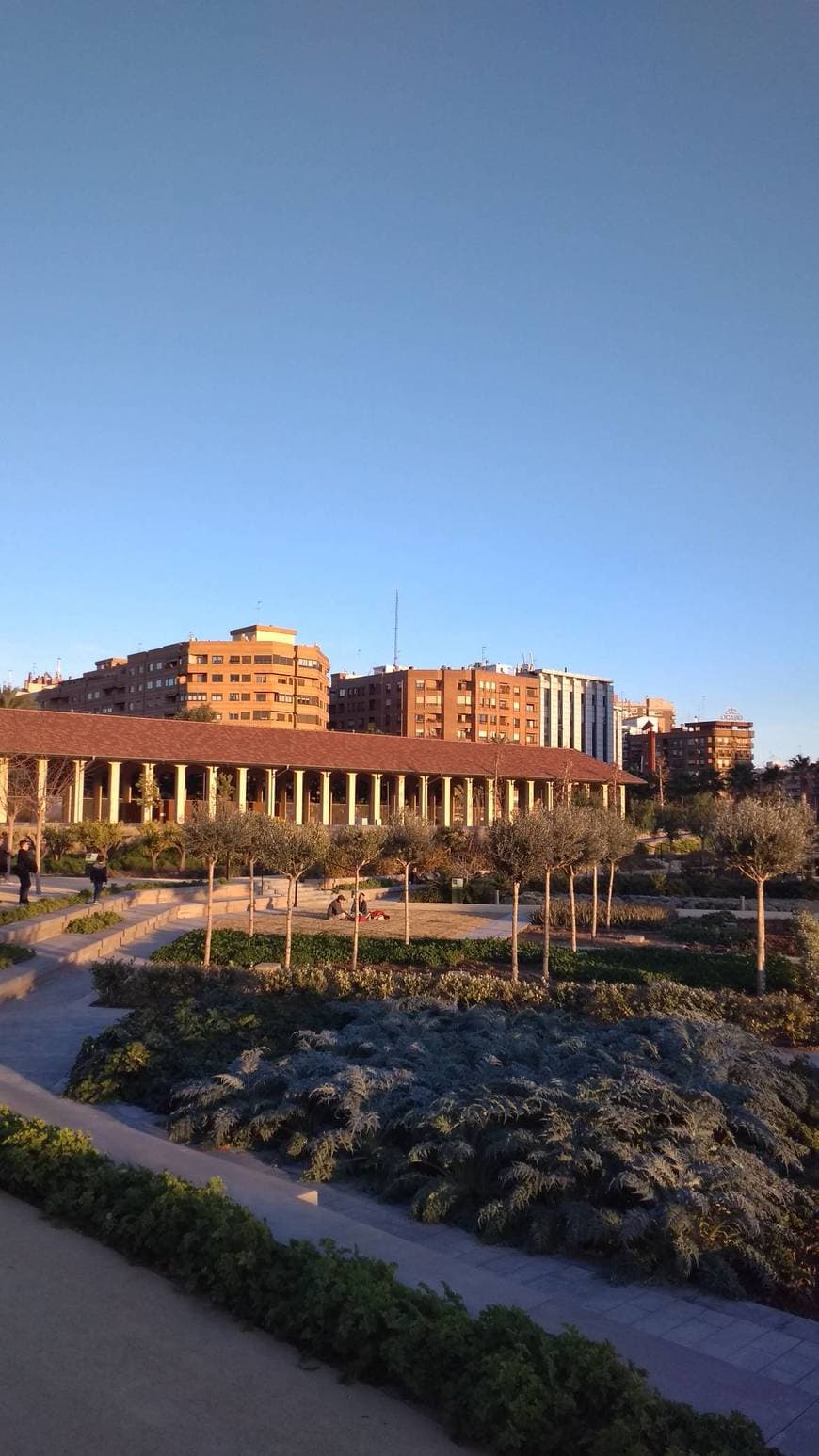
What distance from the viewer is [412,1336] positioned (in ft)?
14.6

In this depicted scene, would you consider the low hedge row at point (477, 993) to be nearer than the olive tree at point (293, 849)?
Yes

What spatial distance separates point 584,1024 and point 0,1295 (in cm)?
736

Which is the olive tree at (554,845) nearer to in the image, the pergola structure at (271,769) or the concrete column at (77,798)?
the pergola structure at (271,769)

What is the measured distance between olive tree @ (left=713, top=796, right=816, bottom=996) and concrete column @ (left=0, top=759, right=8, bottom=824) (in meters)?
27.0

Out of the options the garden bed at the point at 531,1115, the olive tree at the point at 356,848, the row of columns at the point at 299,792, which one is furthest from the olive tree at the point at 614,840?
the row of columns at the point at 299,792

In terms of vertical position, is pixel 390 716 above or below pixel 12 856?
above

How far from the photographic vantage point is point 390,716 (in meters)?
127

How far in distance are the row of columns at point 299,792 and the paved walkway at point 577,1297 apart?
2941 centimetres

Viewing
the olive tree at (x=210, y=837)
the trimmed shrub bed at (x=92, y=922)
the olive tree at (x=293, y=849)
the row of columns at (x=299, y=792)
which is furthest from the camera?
the row of columns at (x=299, y=792)

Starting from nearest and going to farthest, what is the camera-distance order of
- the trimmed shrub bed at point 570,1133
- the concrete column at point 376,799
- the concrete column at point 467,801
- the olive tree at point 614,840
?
1. the trimmed shrub bed at point 570,1133
2. the olive tree at point 614,840
3. the concrete column at point 467,801
4. the concrete column at point 376,799

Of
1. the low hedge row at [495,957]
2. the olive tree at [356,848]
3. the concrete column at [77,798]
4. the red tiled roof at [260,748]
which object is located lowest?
the low hedge row at [495,957]

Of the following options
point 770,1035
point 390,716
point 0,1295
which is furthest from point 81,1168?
point 390,716

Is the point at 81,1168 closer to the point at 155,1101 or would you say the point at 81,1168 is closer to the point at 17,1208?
the point at 17,1208

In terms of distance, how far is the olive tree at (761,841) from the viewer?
16438mm
